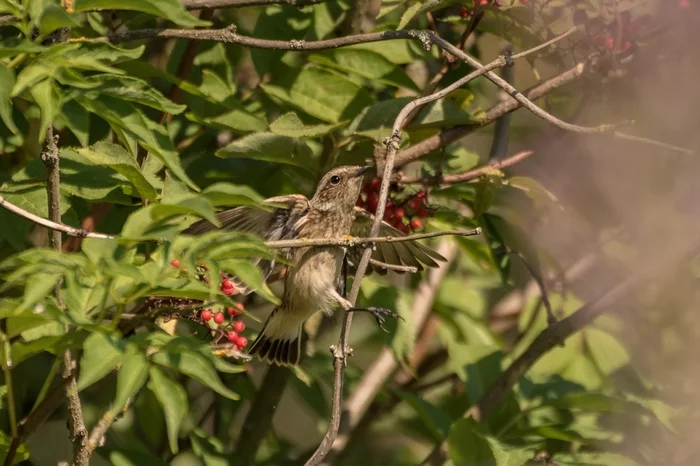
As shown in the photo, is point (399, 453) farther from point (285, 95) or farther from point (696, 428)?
point (285, 95)

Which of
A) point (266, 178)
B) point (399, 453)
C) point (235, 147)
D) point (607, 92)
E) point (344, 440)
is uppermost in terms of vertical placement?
point (607, 92)

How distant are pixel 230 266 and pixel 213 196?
193 millimetres

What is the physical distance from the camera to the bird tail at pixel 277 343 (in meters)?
4.84

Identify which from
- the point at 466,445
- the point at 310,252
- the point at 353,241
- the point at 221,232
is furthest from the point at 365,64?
the point at 221,232

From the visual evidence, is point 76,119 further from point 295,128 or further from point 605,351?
point 605,351

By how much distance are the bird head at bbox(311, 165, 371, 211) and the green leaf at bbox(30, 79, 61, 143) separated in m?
1.79

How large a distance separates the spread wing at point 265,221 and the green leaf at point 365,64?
1.90ft

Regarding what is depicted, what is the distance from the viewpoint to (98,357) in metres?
2.50

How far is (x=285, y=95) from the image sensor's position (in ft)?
14.2

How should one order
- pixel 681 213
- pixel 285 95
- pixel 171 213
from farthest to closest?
pixel 285 95 < pixel 681 213 < pixel 171 213

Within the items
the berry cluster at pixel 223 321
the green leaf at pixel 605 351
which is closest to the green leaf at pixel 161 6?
the berry cluster at pixel 223 321

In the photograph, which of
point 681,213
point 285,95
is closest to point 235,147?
point 285,95

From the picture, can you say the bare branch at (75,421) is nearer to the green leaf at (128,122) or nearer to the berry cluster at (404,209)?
the green leaf at (128,122)

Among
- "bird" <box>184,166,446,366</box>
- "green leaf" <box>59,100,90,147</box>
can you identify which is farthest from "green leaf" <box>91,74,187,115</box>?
"bird" <box>184,166,446,366</box>
